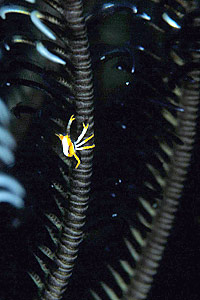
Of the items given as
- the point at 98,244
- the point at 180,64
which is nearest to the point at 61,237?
the point at 98,244

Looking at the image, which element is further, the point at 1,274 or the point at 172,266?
the point at 172,266

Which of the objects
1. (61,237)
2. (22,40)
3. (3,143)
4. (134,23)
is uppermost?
(22,40)

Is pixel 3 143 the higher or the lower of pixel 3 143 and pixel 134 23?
the lower

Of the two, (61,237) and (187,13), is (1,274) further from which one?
(187,13)

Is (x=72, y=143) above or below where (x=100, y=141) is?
above

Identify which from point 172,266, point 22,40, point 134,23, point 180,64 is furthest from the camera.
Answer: point 172,266

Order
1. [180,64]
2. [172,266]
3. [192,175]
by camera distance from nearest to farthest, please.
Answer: [180,64] < [192,175] < [172,266]

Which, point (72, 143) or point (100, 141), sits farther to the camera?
point (100, 141)
